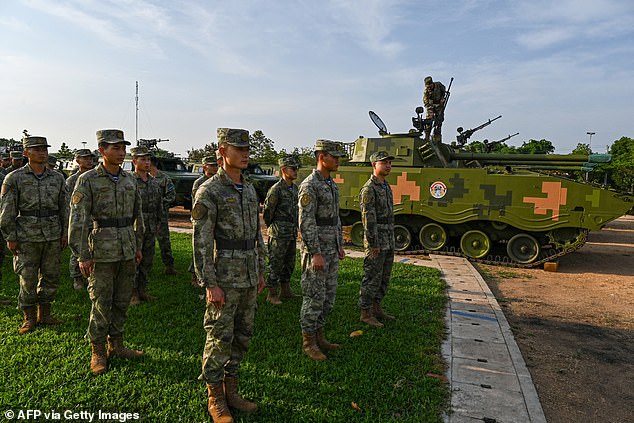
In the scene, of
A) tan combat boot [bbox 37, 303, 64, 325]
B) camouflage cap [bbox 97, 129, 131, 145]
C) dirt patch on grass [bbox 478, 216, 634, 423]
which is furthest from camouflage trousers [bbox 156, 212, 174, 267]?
dirt patch on grass [bbox 478, 216, 634, 423]

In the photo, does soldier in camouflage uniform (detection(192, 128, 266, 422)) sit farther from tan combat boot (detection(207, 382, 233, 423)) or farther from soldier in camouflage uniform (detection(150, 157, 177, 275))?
soldier in camouflage uniform (detection(150, 157, 177, 275))

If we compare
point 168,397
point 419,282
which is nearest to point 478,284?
point 419,282

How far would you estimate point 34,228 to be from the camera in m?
4.89

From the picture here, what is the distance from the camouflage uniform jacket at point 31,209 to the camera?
15.9 ft

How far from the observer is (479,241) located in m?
10.7

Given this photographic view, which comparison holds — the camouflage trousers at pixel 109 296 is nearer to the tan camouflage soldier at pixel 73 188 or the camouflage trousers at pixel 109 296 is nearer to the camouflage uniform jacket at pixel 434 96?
the tan camouflage soldier at pixel 73 188

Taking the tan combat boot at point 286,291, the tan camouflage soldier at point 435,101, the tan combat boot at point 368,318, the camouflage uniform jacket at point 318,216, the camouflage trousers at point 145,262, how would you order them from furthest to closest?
the tan camouflage soldier at point 435,101, the tan combat boot at point 286,291, the camouflage trousers at point 145,262, the tan combat boot at point 368,318, the camouflage uniform jacket at point 318,216

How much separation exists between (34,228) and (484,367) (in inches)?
192

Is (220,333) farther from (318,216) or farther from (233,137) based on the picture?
(318,216)

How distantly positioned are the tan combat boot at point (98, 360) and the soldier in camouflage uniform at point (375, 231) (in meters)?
2.86

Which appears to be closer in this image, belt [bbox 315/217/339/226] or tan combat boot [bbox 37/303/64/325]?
belt [bbox 315/217/339/226]

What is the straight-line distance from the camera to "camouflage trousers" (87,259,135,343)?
400cm

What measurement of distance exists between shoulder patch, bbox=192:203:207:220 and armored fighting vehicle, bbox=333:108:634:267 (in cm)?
831

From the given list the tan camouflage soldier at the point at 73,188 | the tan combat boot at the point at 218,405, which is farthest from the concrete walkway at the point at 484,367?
the tan camouflage soldier at the point at 73,188
